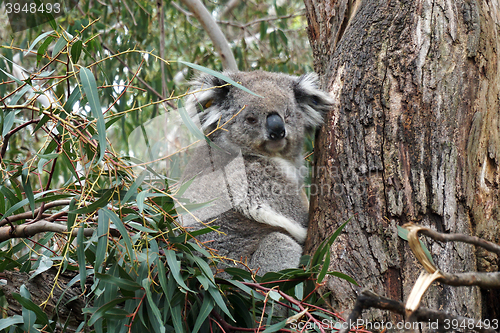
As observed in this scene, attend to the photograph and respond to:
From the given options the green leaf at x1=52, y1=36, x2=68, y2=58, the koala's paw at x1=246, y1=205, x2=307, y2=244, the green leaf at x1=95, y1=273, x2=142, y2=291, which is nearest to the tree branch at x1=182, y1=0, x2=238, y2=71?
the koala's paw at x1=246, y1=205, x2=307, y2=244

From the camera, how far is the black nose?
7.64ft

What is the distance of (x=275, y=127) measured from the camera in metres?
2.33

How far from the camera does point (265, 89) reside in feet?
8.16

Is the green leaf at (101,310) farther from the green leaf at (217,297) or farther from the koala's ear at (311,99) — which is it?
the koala's ear at (311,99)

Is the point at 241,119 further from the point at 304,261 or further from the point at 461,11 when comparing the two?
the point at 461,11

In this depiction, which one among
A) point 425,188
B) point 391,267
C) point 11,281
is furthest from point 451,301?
point 11,281

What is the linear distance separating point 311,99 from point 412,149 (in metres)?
0.87

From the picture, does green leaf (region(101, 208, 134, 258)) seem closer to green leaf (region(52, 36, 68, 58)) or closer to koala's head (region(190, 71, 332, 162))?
green leaf (region(52, 36, 68, 58))

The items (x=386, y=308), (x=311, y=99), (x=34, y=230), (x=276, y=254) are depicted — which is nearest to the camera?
(x=386, y=308)

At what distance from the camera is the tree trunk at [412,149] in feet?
5.32

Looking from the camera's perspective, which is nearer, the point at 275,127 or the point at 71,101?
the point at 71,101

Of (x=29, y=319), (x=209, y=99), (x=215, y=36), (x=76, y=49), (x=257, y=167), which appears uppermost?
(x=215, y=36)

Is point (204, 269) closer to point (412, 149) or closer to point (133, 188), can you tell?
point (133, 188)

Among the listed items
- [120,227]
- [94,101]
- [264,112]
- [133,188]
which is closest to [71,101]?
[94,101]
